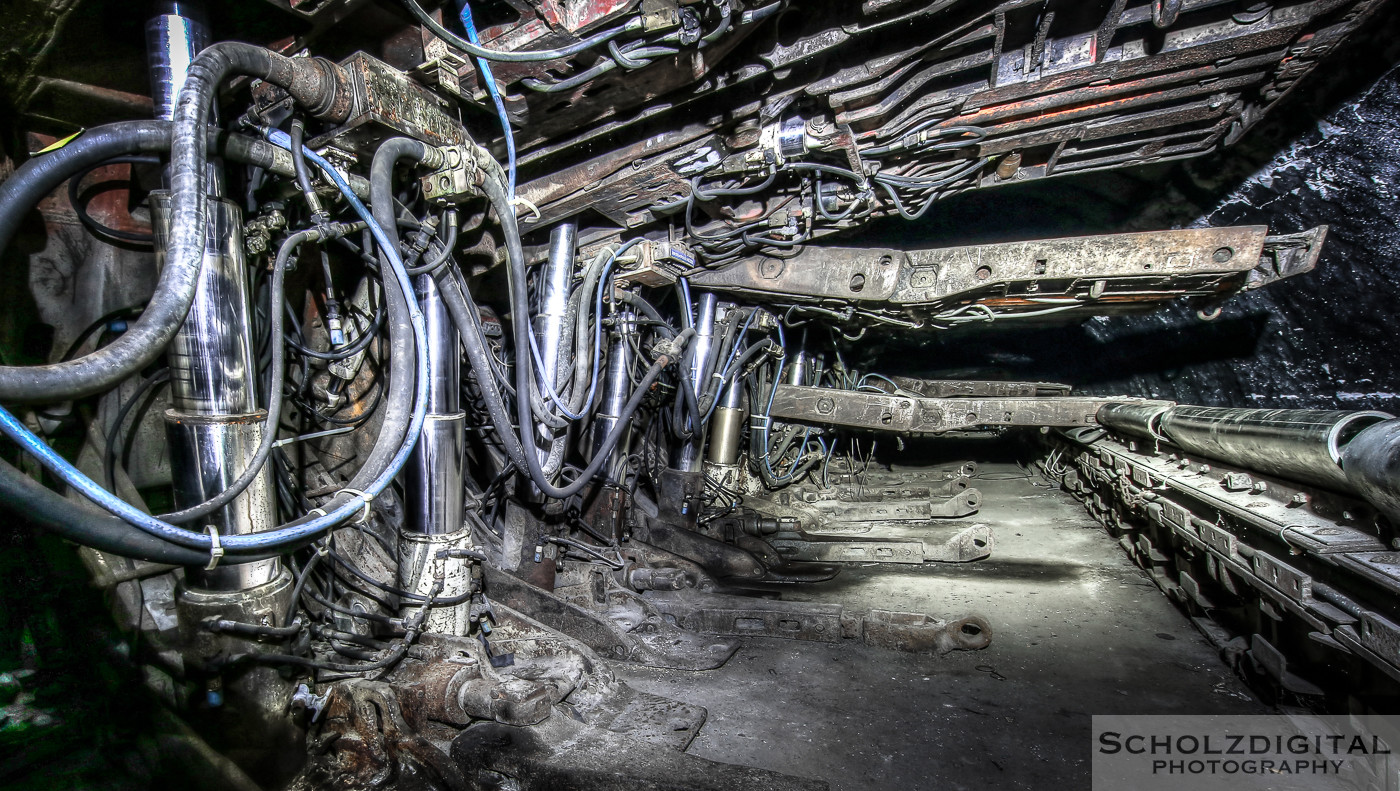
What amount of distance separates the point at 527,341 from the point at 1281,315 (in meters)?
5.12

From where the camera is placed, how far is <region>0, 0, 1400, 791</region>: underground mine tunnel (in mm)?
1649

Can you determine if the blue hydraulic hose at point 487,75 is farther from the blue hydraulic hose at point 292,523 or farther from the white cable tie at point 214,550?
the white cable tie at point 214,550

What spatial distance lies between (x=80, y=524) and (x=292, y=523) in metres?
0.38

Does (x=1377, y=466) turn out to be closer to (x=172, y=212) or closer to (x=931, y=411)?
(x=931, y=411)

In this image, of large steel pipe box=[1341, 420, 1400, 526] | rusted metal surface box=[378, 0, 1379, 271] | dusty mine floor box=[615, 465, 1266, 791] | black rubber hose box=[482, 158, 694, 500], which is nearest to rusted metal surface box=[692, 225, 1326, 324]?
rusted metal surface box=[378, 0, 1379, 271]

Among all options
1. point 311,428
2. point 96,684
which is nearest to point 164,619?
point 96,684

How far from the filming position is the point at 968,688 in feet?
8.42

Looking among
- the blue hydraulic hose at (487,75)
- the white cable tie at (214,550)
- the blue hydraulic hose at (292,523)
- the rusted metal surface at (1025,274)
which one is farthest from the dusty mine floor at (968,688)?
the blue hydraulic hose at (487,75)

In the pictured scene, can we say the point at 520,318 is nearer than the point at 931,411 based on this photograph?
Yes

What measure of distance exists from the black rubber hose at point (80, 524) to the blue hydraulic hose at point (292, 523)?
0.02m

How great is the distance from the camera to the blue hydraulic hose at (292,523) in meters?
0.93

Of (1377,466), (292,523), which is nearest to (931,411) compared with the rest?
(1377,466)

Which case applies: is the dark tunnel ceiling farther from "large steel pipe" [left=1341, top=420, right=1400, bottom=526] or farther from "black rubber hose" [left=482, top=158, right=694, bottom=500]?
"black rubber hose" [left=482, top=158, right=694, bottom=500]

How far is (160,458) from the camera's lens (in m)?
2.07
